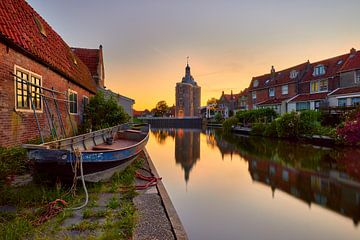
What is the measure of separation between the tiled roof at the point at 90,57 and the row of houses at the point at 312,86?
2601 cm

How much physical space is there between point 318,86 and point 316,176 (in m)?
28.1

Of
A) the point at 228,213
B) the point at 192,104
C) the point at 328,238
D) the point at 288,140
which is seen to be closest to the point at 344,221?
the point at 328,238

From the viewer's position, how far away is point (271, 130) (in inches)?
993

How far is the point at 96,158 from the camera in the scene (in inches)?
227

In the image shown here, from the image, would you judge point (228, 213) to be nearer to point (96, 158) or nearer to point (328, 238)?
point (328, 238)

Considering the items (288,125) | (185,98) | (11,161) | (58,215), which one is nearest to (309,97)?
(288,125)

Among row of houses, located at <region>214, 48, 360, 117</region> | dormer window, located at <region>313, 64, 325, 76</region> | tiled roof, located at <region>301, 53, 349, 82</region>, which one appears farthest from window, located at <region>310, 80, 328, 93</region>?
dormer window, located at <region>313, 64, 325, 76</region>

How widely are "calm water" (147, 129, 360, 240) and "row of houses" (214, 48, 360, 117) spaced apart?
57.6 ft

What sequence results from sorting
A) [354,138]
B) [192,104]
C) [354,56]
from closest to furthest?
[354,138]
[354,56]
[192,104]

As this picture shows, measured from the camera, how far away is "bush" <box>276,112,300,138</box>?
857 inches

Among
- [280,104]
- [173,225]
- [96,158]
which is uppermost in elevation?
[280,104]

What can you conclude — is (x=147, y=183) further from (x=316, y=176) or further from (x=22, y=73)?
(x=316, y=176)

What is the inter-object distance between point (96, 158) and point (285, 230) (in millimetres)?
4746

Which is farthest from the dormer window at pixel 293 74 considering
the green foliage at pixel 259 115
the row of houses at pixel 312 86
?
the green foliage at pixel 259 115
